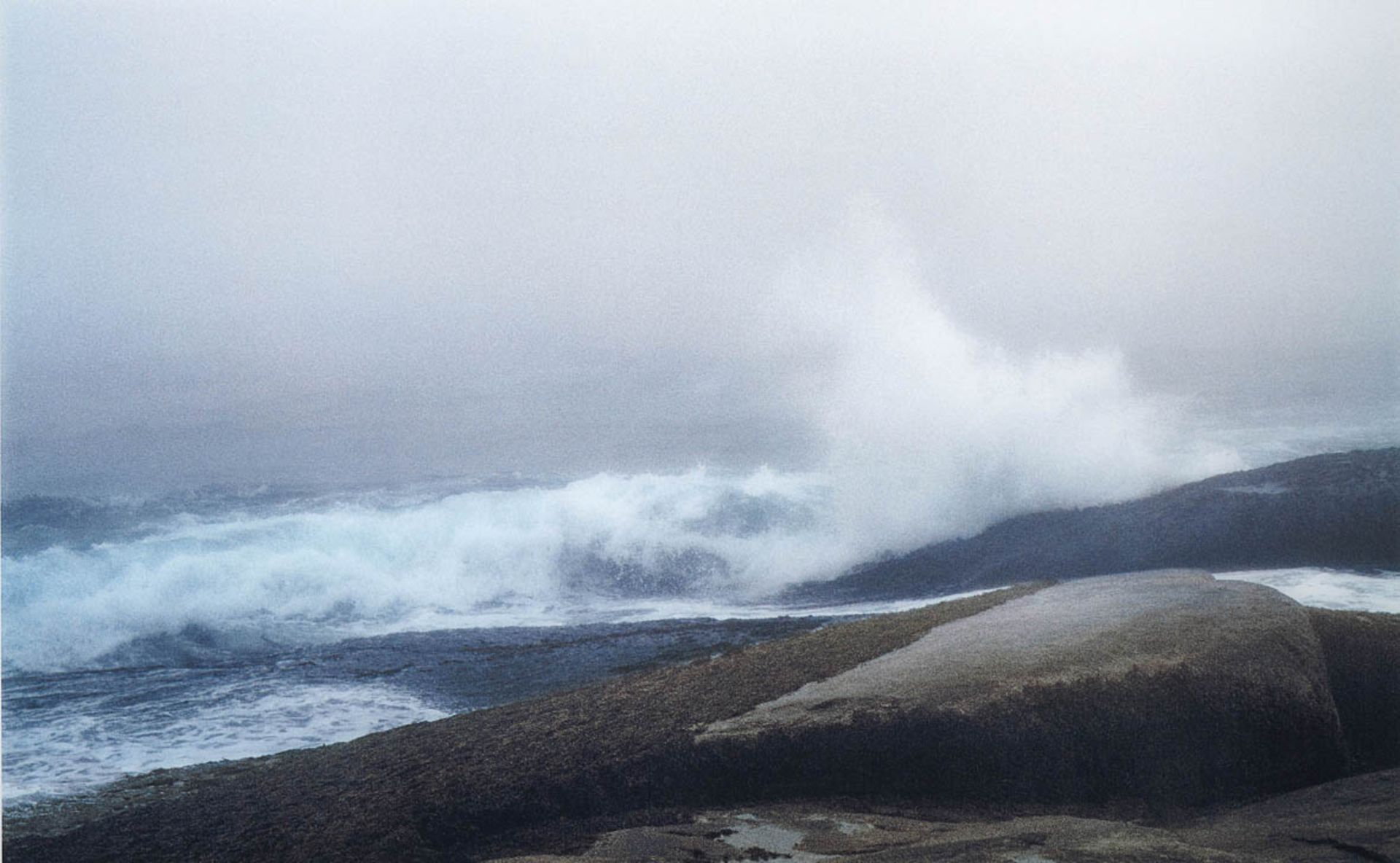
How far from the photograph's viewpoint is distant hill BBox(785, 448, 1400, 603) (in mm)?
15242

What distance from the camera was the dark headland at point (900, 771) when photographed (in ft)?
17.6

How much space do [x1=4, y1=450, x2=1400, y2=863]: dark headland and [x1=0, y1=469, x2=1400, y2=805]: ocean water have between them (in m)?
3.11

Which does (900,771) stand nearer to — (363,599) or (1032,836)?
(1032,836)

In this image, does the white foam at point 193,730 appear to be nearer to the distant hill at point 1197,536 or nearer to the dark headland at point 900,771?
the dark headland at point 900,771

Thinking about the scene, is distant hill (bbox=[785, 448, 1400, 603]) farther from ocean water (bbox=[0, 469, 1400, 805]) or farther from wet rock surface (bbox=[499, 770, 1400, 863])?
wet rock surface (bbox=[499, 770, 1400, 863])

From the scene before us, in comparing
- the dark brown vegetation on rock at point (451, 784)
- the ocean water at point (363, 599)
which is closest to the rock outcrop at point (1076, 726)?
the dark brown vegetation on rock at point (451, 784)

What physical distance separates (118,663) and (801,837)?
1615 cm

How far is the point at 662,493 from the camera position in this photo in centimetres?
2892

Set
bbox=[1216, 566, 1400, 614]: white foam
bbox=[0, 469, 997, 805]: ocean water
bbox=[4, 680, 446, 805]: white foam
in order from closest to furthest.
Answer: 1. bbox=[4, 680, 446, 805]: white foam
2. bbox=[0, 469, 997, 805]: ocean water
3. bbox=[1216, 566, 1400, 614]: white foam

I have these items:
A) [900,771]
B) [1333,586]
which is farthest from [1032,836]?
[1333,586]

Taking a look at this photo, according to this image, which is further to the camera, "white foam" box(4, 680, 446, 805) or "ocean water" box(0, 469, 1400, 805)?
"ocean water" box(0, 469, 1400, 805)

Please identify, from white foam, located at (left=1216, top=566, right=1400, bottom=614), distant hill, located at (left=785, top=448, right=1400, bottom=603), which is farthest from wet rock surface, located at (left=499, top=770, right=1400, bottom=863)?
distant hill, located at (left=785, top=448, right=1400, bottom=603)

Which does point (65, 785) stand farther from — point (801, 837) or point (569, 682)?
point (801, 837)

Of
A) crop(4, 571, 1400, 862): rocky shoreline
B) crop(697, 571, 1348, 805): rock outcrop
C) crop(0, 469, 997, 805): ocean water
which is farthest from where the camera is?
crop(0, 469, 997, 805): ocean water
